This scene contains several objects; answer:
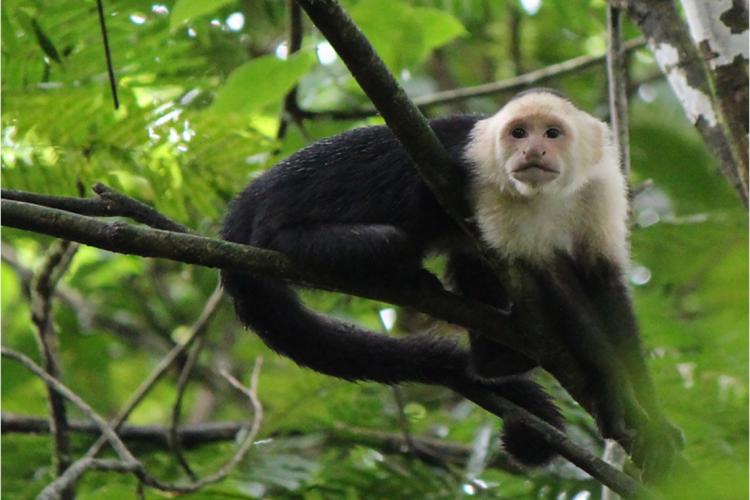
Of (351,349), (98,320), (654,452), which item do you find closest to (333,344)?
(351,349)

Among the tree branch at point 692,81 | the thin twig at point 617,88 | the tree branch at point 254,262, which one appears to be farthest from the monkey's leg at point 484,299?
the tree branch at point 692,81

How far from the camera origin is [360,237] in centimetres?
319

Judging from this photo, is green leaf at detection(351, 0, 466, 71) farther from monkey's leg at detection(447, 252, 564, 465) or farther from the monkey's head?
monkey's leg at detection(447, 252, 564, 465)

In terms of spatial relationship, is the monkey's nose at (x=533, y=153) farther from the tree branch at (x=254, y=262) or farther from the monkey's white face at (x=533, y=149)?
the tree branch at (x=254, y=262)

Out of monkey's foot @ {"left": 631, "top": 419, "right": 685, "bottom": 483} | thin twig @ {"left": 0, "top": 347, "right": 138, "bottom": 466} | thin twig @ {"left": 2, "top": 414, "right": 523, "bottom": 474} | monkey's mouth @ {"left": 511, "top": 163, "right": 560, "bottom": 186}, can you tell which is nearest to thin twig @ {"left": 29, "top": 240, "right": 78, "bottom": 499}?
thin twig @ {"left": 0, "top": 347, "right": 138, "bottom": 466}

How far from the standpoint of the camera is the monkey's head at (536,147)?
3.17m

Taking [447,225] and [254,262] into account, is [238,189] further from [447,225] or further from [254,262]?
[254,262]

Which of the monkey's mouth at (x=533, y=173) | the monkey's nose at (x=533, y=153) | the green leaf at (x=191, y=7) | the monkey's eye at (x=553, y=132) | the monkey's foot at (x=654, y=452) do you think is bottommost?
the monkey's foot at (x=654, y=452)

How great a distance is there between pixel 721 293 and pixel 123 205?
4.75ft

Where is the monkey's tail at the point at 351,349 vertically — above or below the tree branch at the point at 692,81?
below

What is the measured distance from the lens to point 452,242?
342 centimetres

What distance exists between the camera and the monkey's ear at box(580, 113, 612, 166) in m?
3.42

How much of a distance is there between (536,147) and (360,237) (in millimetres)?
536

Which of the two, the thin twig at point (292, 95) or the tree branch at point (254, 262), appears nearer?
the tree branch at point (254, 262)
